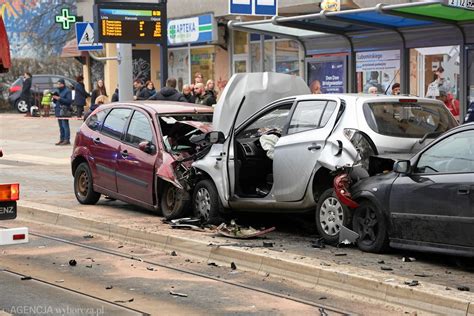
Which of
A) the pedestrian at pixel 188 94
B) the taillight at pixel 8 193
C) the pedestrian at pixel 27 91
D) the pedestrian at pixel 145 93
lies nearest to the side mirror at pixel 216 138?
the taillight at pixel 8 193

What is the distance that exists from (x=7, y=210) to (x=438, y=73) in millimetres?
9103

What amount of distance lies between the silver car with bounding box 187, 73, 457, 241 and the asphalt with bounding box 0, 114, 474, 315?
1.57 ft

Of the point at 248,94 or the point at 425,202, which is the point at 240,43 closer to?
the point at 248,94

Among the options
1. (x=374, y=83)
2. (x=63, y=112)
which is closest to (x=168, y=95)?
(x=374, y=83)

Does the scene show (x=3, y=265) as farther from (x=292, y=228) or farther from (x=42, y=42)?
(x=42, y=42)

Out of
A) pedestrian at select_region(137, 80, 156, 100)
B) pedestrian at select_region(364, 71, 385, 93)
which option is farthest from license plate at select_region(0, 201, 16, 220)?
pedestrian at select_region(137, 80, 156, 100)

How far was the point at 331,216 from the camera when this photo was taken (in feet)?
29.3

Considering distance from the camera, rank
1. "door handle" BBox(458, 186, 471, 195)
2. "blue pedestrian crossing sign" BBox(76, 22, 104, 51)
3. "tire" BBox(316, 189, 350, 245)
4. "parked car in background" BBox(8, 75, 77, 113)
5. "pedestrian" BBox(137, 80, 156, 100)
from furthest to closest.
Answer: "parked car in background" BBox(8, 75, 77, 113), "pedestrian" BBox(137, 80, 156, 100), "blue pedestrian crossing sign" BBox(76, 22, 104, 51), "tire" BBox(316, 189, 350, 245), "door handle" BBox(458, 186, 471, 195)

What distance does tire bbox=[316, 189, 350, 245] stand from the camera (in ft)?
28.9

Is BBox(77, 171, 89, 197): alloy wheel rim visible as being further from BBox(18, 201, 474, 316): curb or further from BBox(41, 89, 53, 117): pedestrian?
BBox(41, 89, 53, 117): pedestrian

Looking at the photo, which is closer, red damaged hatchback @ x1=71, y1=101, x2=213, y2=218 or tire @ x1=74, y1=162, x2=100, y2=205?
red damaged hatchback @ x1=71, y1=101, x2=213, y2=218

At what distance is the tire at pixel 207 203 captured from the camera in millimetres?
10086

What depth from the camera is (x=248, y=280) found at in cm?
800

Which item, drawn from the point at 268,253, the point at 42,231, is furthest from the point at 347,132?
the point at 42,231
